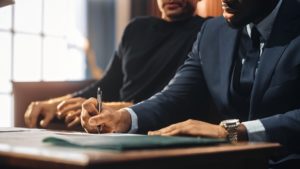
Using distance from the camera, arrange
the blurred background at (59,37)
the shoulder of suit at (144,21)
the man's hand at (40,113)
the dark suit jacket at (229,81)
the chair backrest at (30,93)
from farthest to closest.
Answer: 1. the blurred background at (59,37)
2. the shoulder of suit at (144,21)
3. the chair backrest at (30,93)
4. the man's hand at (40,113)
5. the dark suit jacket at (229,81)

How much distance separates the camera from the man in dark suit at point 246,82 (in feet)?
5.07

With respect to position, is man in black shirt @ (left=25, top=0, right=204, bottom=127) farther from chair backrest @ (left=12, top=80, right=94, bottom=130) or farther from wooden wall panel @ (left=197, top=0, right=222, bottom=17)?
wooden wall panel @ (left=197, top=0, right=222, bottom=17)

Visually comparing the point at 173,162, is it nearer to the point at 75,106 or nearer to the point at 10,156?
the point at 10,156

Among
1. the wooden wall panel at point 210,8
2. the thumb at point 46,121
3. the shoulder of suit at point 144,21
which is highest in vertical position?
the wooden wall panel at point 210,8

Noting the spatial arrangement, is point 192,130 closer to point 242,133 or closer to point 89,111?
point 242,133

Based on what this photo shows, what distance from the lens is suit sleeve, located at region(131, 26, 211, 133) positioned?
1828 millimetres

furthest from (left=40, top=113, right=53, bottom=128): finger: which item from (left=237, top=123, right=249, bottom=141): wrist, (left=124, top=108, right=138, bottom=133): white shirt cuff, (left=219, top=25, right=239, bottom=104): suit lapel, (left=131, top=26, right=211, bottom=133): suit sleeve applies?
(left=237, top=123, right=249, bottom=141): wrist

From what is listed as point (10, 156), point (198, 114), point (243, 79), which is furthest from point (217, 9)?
point (10, 156)

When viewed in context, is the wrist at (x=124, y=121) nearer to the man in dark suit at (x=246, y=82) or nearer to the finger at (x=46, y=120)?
the man in dark suit at (x=246, y=82)

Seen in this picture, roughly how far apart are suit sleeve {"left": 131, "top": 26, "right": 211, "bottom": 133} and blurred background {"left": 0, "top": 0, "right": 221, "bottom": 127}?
2.42m

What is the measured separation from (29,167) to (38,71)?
151 inches

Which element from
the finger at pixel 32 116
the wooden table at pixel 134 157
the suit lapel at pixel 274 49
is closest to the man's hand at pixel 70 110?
the finger at pixel 32 116

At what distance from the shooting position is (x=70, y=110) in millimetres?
2293

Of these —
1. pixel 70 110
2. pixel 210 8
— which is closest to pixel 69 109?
pixel 70 110
